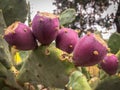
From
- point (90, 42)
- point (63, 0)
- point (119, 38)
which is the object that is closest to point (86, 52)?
point (90, 42)

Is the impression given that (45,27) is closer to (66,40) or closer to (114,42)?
(66,40)

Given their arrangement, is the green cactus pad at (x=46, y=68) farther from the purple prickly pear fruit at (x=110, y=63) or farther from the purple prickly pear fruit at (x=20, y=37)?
the purple prickly pear fruit at (x=110, y=63)

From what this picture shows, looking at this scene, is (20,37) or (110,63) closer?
(20,37)

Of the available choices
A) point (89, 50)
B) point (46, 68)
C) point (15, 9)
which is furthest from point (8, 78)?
point (15, 9)

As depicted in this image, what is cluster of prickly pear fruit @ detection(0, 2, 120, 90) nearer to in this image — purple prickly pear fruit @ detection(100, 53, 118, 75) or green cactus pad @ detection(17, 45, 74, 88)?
green cactus pad @ detection(17, 45, 74, 88)

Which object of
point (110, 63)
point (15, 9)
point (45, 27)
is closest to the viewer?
point (45, 27)

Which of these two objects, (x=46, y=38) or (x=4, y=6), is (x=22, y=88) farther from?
(x=4, y=6)

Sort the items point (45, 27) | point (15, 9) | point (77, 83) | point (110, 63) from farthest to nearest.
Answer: point (15, 9) < point (110, 63) < point (45, 27) < point (77, 83)

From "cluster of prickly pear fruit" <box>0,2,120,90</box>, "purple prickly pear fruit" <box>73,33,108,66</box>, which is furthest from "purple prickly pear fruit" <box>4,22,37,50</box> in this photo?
"purple prickly pear fruit" <box>73,33,108,66</box>
